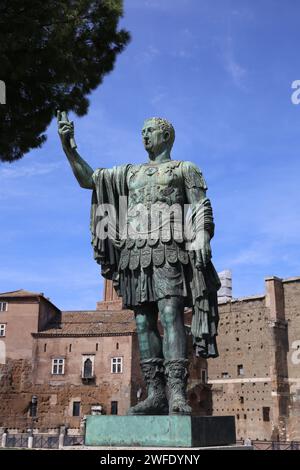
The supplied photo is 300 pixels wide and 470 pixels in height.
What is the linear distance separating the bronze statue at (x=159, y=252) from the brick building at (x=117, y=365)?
104 feet

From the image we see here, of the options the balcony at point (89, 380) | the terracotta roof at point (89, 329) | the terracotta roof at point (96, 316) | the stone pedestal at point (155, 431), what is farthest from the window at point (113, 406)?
the stone pedestal at point (155, 431)

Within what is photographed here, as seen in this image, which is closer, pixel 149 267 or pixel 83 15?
pixel 149 267

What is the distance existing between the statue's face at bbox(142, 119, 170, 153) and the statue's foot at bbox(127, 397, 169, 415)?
2070 mm

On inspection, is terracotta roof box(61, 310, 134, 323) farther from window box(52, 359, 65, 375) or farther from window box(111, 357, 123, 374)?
window box(52, 359, 65, 375)

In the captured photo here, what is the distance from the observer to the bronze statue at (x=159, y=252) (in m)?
4.16

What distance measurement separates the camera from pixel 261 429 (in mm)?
35531

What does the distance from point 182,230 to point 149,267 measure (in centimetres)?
39

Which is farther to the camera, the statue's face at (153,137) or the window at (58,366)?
the window at (58,366)

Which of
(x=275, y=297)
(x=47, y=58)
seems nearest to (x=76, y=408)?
(x=275, y=297)

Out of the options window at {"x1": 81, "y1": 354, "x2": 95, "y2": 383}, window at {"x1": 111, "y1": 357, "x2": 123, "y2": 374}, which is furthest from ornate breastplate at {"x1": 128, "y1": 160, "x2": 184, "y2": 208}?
window at {"x1": 81, "y1": 354, "x2": 95, "y2": 383}

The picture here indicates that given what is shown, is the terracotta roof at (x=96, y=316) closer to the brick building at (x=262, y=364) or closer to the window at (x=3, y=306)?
the window at (x=3, y=306)

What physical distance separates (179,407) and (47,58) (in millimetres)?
7550
